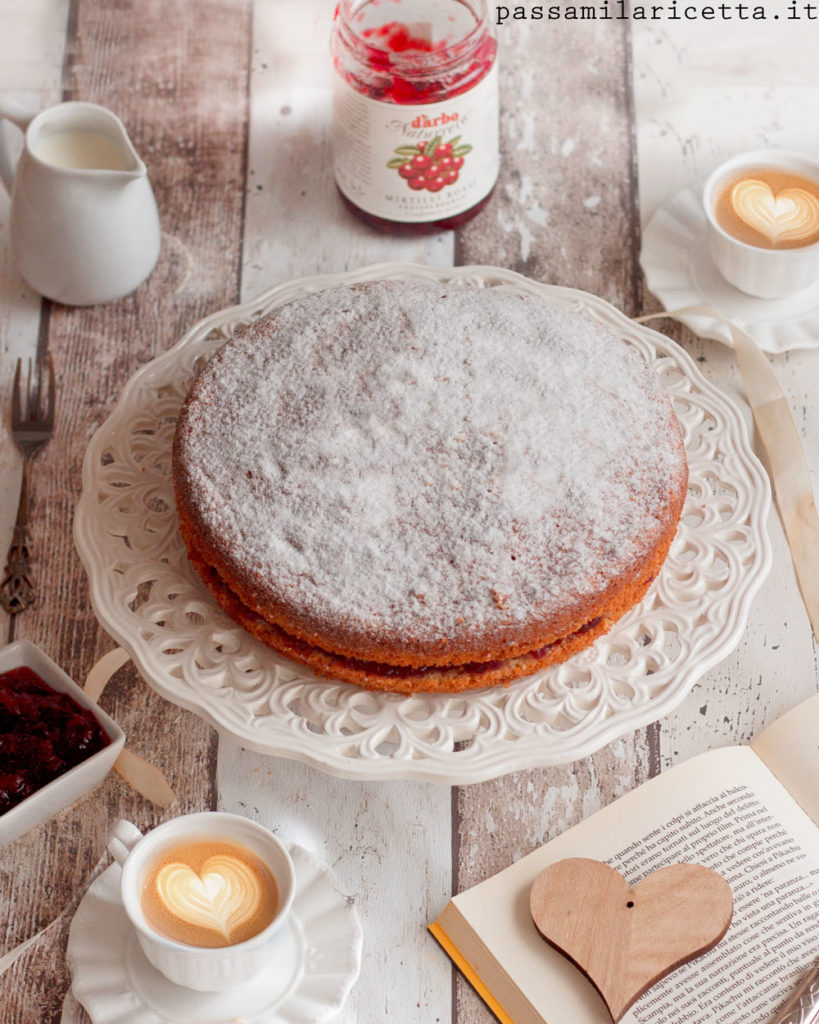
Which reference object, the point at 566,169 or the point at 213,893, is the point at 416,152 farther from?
the point at 213,893

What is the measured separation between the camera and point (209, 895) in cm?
137

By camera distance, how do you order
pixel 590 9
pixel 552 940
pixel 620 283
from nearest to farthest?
1. pixel 552 940
2. pixel 620 283
3. pixel 590 9

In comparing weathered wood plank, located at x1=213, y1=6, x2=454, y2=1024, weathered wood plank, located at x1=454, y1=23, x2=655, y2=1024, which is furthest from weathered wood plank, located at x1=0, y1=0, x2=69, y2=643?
weathered wood plank, located at x1=454, y1=23, x2=655, y2=1024

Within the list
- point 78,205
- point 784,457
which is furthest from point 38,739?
point 784,457

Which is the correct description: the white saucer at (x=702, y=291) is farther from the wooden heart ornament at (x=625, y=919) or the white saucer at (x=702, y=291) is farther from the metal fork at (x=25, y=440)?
the metal fork at (x=25, y=440)

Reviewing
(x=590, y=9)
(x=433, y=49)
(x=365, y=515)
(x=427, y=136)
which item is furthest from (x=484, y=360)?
(x=590, y=9)

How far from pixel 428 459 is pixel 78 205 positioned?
0.79m

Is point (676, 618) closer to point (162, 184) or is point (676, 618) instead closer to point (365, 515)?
point (365, 515)

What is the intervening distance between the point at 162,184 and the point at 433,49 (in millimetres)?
581

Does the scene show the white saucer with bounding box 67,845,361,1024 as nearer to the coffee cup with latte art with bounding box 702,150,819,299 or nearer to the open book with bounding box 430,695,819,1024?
Result: the open book with bounding box 430,695,819,1024

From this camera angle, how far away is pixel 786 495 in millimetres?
1770

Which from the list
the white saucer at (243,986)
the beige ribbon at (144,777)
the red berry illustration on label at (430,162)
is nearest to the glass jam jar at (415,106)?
the red berry illustration on label at (430,162)

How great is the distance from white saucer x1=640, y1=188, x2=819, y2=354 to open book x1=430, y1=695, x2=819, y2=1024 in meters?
0.62

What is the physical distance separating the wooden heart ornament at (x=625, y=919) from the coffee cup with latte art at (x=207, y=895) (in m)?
0.32
